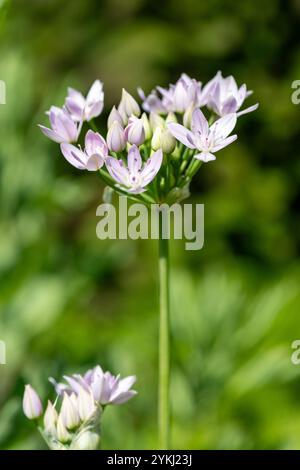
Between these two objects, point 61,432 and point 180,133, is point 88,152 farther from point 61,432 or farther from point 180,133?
point 61,432

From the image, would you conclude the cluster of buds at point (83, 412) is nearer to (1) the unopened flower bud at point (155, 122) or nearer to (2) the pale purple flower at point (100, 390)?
(2) the pale purple flower at point (100, 390)

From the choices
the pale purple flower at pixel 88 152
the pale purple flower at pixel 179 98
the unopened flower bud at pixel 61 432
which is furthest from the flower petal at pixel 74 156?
the unopened flower bud at pixel 61 432

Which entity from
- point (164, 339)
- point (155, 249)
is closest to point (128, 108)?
point (164, 339)

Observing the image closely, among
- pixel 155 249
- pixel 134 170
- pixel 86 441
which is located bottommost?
pixel 86 441

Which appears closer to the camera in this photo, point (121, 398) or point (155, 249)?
point (121, 398)

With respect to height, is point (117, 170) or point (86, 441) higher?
point (117, 170)

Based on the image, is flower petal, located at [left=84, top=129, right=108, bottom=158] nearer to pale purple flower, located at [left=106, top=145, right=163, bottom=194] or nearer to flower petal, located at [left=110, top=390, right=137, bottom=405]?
pale purple flower, located at [left=106, top=145, right=163, bottom=194]
